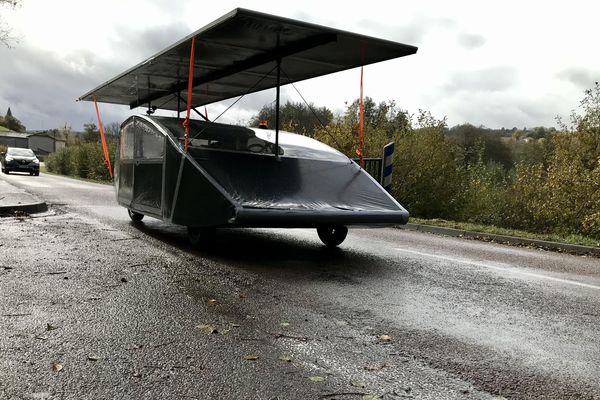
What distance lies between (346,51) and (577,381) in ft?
18.2

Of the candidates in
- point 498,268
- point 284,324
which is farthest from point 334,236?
point 284,324

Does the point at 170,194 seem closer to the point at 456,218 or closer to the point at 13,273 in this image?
the point at 13,273

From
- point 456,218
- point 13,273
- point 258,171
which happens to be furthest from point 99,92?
point 456,218

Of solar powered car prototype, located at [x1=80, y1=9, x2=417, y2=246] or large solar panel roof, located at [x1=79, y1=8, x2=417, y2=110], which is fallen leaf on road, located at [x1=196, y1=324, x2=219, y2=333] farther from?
large solar panel roof, located at [x1=79, y1=8, x2=417, y2=110]

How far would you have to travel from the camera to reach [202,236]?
22.8 feet

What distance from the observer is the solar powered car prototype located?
20.6ft

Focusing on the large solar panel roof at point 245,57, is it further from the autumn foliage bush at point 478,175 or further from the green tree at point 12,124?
the green tree at point 12,124

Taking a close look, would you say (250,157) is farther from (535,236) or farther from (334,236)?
(535,236)

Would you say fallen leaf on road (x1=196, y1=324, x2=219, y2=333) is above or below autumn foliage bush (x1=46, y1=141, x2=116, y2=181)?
below

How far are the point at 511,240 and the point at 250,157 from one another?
20.7 feet

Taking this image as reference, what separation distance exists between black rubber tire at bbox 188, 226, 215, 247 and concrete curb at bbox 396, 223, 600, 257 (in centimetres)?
535

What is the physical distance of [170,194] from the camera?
7160mm

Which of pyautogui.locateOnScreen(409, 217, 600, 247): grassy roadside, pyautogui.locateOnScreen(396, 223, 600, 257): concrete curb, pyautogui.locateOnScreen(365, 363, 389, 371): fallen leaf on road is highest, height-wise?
pyautogui.locateOnScreen(409, 217, 600, 247): grassy roadside

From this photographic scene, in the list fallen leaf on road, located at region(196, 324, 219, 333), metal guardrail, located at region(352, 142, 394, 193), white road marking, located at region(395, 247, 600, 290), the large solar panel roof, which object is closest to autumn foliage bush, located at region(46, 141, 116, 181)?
metal guardrail, located at region(352, 142, 394, 193)
